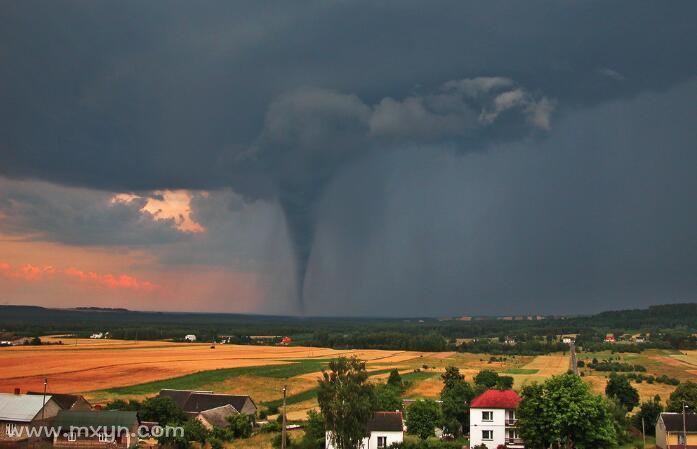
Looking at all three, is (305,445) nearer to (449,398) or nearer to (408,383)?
(449,398)

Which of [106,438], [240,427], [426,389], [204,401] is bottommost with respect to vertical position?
[426,389]

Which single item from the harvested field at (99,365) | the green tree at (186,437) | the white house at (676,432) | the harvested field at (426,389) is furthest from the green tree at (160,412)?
the white house at (676,432)

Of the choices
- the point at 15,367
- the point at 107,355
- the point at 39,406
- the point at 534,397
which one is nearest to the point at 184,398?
the point at 39,406

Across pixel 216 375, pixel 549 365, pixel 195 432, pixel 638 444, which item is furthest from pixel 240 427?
pixel 549 365

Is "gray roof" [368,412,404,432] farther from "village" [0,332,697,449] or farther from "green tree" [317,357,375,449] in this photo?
"green tree" [317,357,375,449]

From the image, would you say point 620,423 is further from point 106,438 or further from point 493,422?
point 106,438

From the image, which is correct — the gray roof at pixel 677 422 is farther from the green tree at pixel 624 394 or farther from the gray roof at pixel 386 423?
the gray roof at pixel 386 423
